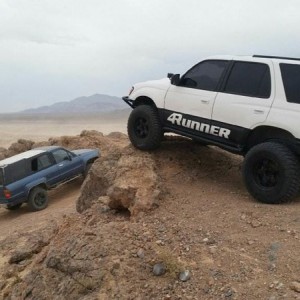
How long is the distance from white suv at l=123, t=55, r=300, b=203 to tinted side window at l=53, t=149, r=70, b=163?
26.6 ft

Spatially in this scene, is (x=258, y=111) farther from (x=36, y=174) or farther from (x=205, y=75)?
(x=36, y=174)

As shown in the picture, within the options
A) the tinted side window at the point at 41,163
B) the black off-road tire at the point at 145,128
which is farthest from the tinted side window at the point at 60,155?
the black off-road tire at the point at 145,128

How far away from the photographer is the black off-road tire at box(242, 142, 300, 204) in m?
6.34

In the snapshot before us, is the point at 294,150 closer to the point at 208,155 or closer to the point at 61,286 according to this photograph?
the point at 208,155

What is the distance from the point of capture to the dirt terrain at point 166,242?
5.03 metres

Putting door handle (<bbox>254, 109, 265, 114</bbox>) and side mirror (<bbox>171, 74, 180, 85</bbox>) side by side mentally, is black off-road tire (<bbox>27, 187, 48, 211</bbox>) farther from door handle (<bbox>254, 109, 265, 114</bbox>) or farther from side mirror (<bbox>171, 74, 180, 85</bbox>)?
door handle (<bbox>254, 109, 265, 114</bbox>)

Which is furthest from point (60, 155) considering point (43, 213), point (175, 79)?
point (175, 79)

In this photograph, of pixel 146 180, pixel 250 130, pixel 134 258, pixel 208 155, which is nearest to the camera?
pixel 134 258

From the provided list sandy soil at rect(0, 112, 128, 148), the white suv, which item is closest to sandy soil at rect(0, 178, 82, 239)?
the white suv

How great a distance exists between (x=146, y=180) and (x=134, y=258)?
1989 mm

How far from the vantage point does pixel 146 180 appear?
7.36 meters

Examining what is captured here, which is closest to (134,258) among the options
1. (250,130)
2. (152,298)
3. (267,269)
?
(152,298)

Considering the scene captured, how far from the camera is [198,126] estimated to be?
7.52 metres

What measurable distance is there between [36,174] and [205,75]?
29.5 feet
